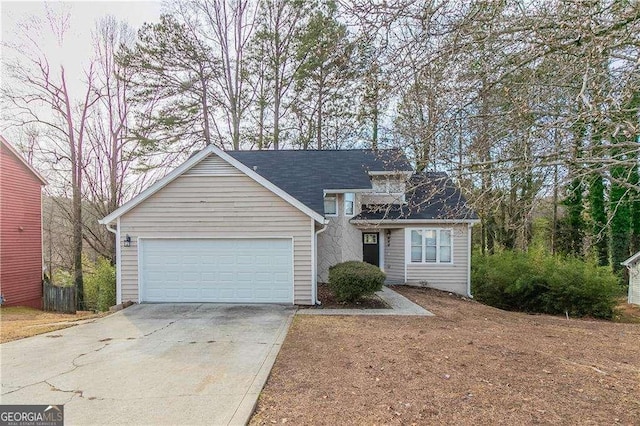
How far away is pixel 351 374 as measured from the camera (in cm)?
476

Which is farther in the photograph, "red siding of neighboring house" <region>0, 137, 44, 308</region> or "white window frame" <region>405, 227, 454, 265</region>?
"red siding of neighboring house" <region>0, 137, 44, 308</region>

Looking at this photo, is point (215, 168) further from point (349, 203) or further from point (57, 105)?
point (57, 105)

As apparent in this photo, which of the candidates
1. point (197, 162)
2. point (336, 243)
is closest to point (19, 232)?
point (197, 162)

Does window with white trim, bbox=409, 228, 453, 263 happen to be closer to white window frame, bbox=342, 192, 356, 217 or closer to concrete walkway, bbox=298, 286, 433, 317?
white window frame, bbox=342, 192, 356, 217

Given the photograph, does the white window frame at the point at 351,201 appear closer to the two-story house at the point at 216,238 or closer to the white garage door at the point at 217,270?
the two-story house at the point at 216,238

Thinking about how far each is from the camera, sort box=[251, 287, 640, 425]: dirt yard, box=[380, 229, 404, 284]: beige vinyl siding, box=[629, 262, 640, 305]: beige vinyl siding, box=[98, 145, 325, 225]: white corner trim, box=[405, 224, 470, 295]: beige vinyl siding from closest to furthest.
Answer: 1. box=[251, 287, 640, 425]: dirt yard
2. box=[98, 145, 325, 225]: white corner trim
3. box=[405, 224, 470, 295]: beige vinyl siding
4. box=[380, 229, 404, 284]: beige vinyl siding
5. box=[629, 262, 640, 305]: beige vinyl siding

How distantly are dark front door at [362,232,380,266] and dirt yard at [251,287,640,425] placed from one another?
694 centimetres

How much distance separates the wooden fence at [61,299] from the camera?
13656mm

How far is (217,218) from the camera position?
9.79 metres

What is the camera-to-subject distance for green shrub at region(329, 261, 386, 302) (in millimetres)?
9383

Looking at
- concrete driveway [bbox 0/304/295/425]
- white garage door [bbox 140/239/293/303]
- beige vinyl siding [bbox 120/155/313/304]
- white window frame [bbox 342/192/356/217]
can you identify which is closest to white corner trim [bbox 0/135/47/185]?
beige vinyl siding [bbox 120/155/313/304]

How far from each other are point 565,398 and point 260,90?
757 inches

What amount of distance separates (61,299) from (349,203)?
499 inches

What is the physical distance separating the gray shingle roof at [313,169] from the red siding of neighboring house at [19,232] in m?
9.65
